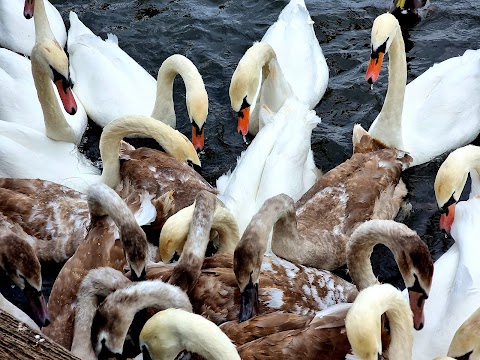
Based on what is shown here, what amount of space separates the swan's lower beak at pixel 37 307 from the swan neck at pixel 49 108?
2.71 m

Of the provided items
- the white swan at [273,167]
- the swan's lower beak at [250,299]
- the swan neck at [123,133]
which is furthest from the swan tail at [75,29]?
the swan's lower beak at [250,299]

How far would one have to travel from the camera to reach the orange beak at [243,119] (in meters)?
8.93

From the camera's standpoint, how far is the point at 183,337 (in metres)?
5.55

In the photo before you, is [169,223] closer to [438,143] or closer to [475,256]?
[475,256]

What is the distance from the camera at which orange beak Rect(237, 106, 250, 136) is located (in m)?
8.93

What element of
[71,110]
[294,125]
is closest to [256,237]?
[294,125]

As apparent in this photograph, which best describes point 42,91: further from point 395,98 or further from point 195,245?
point 395,98

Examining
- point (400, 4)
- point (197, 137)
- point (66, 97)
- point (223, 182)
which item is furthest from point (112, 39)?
point (400, 4)

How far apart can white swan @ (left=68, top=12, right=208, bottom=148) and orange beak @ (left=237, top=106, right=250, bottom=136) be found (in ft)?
1.47

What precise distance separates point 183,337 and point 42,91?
4089 millimetres

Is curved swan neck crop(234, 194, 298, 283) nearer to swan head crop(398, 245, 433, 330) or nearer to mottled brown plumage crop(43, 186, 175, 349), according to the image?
mottled brown plumage crop(43, 186, 175, 349)

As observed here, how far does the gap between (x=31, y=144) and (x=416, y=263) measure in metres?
4.18

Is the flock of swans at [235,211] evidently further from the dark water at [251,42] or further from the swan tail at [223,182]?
the dark water at [251,42]

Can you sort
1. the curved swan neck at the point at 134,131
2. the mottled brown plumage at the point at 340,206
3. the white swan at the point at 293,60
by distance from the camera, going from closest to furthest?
the mottled brown plumage at the point at 340,206, the curved swan neck at the point at 134,131, the white swan at the point at 293,60
